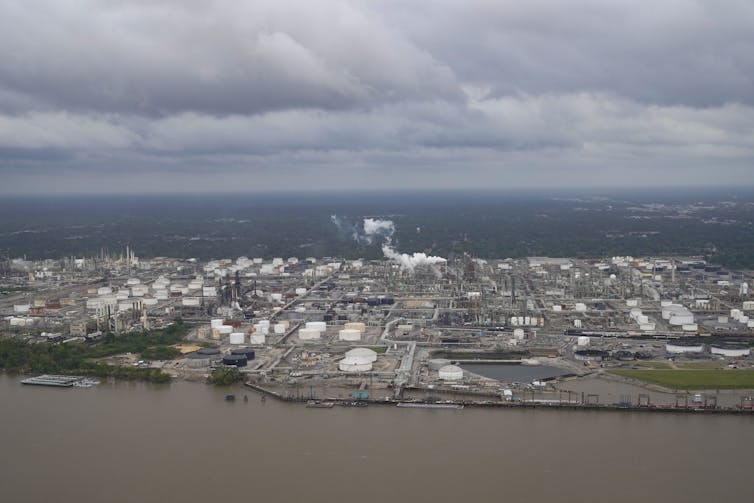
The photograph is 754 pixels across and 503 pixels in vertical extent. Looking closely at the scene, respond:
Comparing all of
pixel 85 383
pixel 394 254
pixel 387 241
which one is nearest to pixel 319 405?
pixel 85 383

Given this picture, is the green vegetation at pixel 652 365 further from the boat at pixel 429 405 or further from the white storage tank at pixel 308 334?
the white storage tank at pixel 308 334

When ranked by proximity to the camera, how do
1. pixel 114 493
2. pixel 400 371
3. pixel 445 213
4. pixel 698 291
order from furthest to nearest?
1. pixel 445 213
2. pixel 698 291
3. pixel 400 371
4. pixel 114 493

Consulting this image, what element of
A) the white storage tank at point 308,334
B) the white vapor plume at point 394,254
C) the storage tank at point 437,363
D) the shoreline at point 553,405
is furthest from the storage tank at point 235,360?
the white vapor plume at point 394,254

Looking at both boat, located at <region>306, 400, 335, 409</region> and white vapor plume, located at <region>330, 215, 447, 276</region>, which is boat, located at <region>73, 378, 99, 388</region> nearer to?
boat, located at <region>306, 400, 335, 409</region>

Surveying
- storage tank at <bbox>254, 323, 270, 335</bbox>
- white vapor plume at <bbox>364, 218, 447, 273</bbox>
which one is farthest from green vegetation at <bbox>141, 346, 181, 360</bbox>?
white vapor plume at <bbox>364, 218, 447, 273</bbox>

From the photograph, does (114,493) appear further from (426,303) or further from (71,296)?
(71,296)

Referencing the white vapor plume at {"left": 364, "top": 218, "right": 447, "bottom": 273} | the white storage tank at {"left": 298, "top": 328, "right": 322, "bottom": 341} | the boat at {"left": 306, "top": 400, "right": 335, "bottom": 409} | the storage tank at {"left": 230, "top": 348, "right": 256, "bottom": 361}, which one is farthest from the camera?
the white vapor plume at {"left": 364, "top": 218, "right": 447, "bottom": 273}

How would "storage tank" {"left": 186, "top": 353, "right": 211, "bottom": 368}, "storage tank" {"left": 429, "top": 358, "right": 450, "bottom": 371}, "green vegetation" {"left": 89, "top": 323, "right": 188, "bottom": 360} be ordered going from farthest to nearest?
"green vegetation" {"left": 89, "top": 323, "right": 188, "bottom": 360}
"storage tank" {"left": 186, "top": 353, "right": 211, "bottom": 368}
"storage tank" {"left": 429, "top": 358, "right": 450, "bottom": 371}

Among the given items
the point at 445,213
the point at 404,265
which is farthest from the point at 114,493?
the point at 445,213
